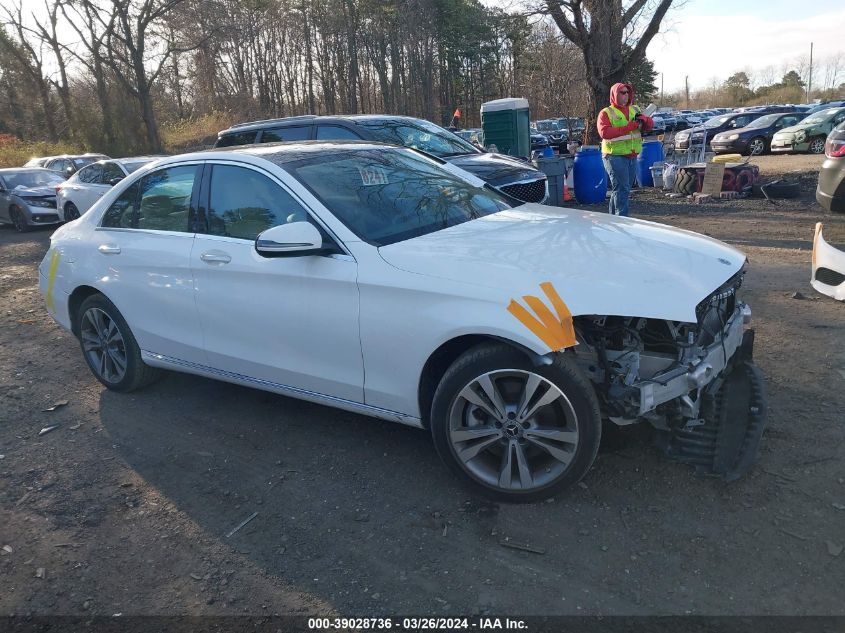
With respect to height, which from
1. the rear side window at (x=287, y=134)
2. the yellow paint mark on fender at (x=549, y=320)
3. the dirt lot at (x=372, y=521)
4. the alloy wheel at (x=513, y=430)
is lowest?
the dirt lot at (x=372, y=521)

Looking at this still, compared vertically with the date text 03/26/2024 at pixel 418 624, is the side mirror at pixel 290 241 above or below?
above

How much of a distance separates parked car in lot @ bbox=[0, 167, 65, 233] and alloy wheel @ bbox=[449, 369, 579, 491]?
16063 millimetres

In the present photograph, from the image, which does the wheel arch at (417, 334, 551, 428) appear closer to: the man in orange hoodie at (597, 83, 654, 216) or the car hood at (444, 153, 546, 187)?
the car hood at (444, 153, 546, 187)

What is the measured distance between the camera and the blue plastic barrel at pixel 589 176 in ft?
38.7

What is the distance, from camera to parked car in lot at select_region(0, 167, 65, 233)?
15688 mm

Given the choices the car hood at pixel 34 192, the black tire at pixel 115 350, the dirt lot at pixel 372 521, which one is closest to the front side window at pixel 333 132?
the black tire at pixel 115 350

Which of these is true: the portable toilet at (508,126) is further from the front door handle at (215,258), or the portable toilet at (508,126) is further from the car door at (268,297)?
the front door handle at (215,258)

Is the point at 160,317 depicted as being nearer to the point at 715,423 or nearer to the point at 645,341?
the point at 645,341

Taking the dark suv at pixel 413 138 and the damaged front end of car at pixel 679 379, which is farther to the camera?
the dark suv at pixel 413 138

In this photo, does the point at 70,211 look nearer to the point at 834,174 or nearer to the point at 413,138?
the point at 413,138

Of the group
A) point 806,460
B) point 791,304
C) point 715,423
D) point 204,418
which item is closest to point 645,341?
point 715,423

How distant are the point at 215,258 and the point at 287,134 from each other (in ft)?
18.6

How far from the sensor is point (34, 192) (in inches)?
625

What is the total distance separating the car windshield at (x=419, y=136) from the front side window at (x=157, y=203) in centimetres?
445
